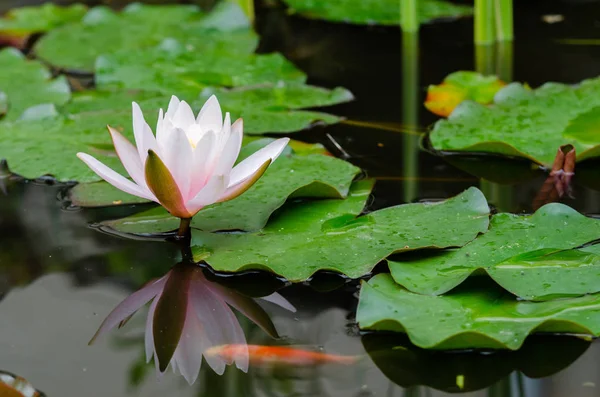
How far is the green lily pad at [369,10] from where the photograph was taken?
257 cm

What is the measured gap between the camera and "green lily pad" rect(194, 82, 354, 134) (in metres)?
1.62

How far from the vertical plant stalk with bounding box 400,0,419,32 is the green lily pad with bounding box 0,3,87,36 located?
1.11 m

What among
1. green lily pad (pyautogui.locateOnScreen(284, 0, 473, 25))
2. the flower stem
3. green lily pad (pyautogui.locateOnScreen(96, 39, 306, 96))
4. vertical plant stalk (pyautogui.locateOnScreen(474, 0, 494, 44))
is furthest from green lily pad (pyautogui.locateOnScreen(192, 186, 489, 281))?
green lily pad (pyautogui.locateOnScreen(284, 0, 473, 25))

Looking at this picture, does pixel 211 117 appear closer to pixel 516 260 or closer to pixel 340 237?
pixel 340 237

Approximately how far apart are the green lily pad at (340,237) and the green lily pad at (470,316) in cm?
9

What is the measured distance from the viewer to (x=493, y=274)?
0.98 metres

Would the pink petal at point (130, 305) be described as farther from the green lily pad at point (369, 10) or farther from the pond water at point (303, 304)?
the green lily pad at point (369, 10)

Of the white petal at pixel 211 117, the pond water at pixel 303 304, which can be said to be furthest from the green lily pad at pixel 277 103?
the white petal at pixel 211 117

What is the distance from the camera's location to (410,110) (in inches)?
69.0

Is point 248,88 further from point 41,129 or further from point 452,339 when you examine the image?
point 452,339

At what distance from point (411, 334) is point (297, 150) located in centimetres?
64

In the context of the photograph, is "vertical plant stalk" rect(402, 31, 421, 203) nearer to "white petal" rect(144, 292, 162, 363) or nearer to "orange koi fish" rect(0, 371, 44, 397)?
"white petal" rect(144, 292, 162, 363)

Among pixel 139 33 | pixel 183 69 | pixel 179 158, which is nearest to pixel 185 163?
pixel 179 158

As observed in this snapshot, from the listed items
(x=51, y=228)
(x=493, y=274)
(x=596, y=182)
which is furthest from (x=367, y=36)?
(x=493, y=274)
